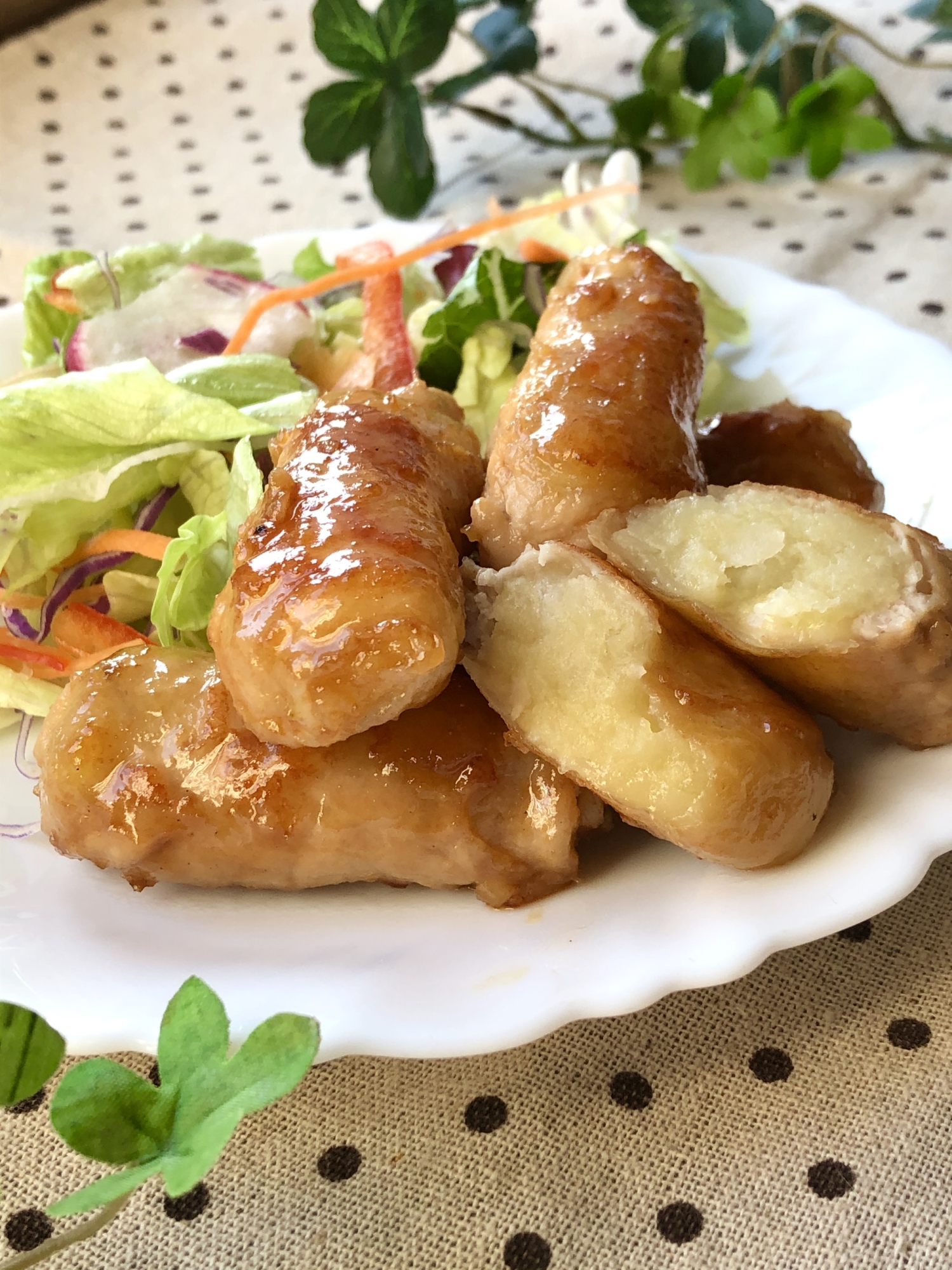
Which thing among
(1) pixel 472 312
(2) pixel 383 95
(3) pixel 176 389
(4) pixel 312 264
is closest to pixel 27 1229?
(3) pixel 176 389

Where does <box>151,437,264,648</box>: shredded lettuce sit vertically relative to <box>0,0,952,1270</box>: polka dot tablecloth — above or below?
above

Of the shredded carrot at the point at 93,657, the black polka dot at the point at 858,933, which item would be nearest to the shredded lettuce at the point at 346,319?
the shredded carrot at the point at 93,657

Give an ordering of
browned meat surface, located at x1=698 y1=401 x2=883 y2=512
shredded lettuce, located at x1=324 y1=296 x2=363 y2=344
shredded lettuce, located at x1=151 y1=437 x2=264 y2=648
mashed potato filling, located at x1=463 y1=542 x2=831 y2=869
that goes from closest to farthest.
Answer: mashed potato filling, located at x1=463 y1=542 x2=831 y2=869 < browned meat surface, located at x1=698 y1=401 x2=883 y2=512 < shredded lettuce, located at x1=151 y1=437 x2=264 y2=648 < shredded lettuce, located at x1=324 y1=296 x2=363 y2=344

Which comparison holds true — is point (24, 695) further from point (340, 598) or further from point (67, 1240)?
point (67, 1240)

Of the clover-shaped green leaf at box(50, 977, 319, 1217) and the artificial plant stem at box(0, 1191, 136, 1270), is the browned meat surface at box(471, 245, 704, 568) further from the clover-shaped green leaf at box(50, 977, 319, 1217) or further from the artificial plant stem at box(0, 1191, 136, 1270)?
the artificial plant stem at box(0, 1191, 136, 1270)

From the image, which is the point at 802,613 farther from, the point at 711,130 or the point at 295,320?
the point at 711,130

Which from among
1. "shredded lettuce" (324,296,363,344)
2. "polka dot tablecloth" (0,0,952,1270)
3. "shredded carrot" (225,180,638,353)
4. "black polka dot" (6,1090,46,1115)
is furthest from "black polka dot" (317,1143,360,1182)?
"shredded lettuce" (324,296,363,344)

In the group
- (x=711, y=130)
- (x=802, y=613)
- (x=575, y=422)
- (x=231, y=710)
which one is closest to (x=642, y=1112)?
(x=802, y=613)
